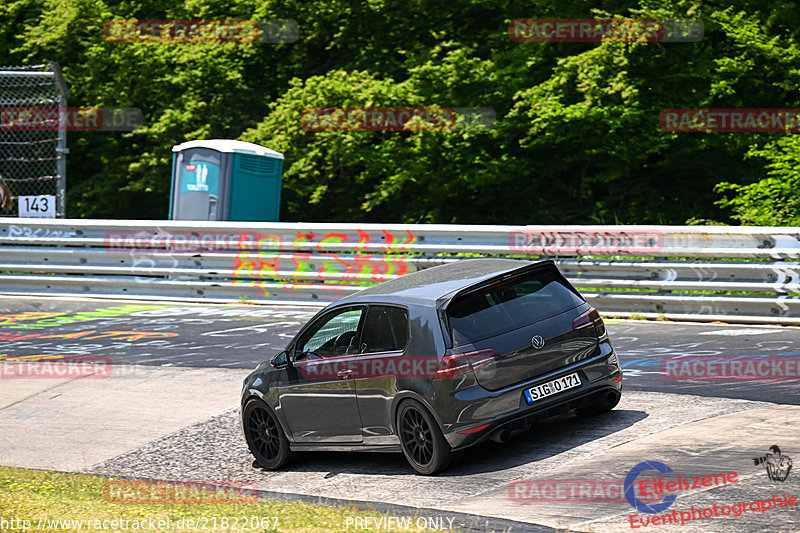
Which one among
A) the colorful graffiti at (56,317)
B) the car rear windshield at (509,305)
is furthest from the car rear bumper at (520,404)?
the colorful graffiti at (56,317)

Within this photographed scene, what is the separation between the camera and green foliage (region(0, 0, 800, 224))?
67.8ft

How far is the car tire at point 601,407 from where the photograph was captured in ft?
28.6

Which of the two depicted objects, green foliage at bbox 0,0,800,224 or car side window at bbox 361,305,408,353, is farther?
green foliage at bbox 0,0,800,224

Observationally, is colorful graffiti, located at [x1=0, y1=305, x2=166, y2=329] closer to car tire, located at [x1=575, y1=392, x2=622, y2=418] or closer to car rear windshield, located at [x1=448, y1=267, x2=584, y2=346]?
car tire, located at [x1=575, y1=392, x2=622, y2=418]

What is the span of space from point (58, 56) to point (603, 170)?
1257 centimetres

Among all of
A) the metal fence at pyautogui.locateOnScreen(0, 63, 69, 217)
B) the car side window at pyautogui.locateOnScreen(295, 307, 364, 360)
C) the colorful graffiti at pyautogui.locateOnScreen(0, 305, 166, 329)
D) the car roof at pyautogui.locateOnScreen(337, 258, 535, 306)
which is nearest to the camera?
the car roof at pyautogui.locateOnScreen(337, 258, 535, 306)

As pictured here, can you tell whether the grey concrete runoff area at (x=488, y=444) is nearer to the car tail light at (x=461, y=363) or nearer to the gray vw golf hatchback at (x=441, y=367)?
the gray vw golf hatchback at (x=441, y=367)

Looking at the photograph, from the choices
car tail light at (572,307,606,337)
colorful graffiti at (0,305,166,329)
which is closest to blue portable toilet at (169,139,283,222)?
colorful graffiti at (0,305,166,329)

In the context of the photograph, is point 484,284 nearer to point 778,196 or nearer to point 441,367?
point 441,367

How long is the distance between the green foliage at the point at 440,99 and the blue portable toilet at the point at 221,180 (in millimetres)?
4155

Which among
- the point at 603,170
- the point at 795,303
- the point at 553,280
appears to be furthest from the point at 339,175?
the point at 553,280

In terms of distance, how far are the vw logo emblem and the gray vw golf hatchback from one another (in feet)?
0.05

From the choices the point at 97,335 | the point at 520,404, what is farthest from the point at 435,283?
the point at 97,335

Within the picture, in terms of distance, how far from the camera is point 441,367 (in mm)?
7758
